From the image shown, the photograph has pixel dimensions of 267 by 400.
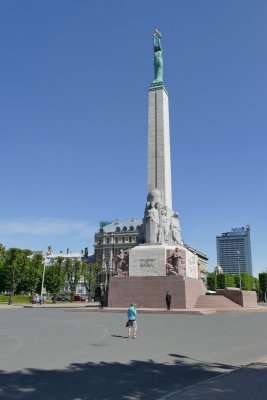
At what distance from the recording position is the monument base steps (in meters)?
30.3

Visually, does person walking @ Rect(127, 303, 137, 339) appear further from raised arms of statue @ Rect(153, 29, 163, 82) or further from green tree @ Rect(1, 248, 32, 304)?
green tree @ Rect(1, 248, 32, 304)

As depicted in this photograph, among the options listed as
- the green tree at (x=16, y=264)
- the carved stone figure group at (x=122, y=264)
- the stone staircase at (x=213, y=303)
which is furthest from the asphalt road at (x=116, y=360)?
the green tree at (x=16, y=264)

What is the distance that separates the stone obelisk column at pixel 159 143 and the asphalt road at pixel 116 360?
2151 cm

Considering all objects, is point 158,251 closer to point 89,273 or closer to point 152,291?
point 152,291

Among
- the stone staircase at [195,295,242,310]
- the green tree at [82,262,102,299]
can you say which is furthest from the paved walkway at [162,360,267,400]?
the green tree at [82,262,102,299]

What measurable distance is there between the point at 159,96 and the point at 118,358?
108ft

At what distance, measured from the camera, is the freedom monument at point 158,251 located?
1226 inches

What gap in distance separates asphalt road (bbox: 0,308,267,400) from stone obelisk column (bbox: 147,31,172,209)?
70.6 ft

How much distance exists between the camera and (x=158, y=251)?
1293 inches

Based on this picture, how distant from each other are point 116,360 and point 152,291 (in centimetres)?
2117

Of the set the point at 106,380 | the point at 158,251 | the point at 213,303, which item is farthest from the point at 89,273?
the point at 106,380

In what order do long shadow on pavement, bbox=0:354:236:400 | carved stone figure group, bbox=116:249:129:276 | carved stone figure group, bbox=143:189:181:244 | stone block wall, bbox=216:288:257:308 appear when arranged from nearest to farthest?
long shadow on pavement, bbox=0:354:236:400
carved stone figure group, bbox=116:249:129:276
carved stone figure group, bbox=143:189:181:244
stone block wall, bbox=216:288:257:308

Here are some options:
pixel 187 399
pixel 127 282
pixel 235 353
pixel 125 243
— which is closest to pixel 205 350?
pixel 235 353

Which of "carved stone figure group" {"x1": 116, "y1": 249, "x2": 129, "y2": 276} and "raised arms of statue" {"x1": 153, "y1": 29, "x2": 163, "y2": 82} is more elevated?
"raised arms of statue" {"x1": 153, "y1": 29, "x2": 163, "y2": 82}
